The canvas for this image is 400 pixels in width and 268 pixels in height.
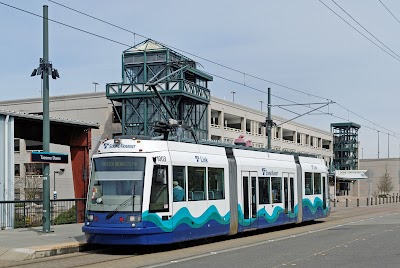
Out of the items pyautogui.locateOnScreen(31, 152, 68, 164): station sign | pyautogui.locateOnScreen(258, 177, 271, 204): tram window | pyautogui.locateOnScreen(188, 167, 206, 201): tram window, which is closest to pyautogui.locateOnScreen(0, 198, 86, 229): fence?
pyautogui.locateOnScreen(31, 152, 68, 164): station sign

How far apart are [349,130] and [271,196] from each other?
97.0 meters

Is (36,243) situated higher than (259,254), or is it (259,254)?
(36,243)

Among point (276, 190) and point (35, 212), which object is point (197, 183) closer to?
point (276, 190)

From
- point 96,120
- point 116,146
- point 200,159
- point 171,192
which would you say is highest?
point 96,120

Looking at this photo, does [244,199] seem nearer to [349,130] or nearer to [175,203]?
[175,203]

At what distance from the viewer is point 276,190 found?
2434 centimetres

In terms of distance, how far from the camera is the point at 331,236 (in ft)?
Answer: 71.8

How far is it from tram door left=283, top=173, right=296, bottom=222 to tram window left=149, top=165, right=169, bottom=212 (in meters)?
9.28

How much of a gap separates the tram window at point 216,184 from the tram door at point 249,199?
1.72 m

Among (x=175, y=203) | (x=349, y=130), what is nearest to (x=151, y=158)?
(x=175, y=203)

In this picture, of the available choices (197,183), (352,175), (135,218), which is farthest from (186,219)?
(352,175)

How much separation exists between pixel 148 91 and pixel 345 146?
71.1m

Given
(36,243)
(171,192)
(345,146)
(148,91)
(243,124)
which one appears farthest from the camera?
(345,146)

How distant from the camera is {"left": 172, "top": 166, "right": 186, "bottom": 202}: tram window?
57.0ft
